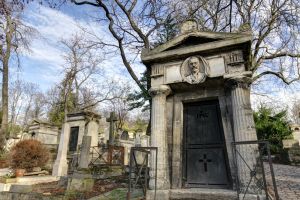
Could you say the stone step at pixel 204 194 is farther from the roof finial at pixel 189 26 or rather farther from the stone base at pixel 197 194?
the roof finial at pixel 189 26

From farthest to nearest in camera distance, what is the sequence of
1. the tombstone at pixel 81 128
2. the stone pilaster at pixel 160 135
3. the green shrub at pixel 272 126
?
the tombstone at pixel 81 128
the green shrub at pixel 272 126
the stone pilaster at pixel 160 135

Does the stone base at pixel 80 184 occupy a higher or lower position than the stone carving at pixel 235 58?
lower

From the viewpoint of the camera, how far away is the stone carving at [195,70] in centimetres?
572

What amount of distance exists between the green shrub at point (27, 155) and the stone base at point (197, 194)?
8.21 metres

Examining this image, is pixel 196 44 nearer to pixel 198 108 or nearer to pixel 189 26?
pixel 189 26

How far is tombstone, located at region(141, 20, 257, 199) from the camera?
5.25 meters

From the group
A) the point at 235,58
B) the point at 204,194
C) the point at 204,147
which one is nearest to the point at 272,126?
the point at 204,147

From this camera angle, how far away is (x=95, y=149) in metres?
13.9

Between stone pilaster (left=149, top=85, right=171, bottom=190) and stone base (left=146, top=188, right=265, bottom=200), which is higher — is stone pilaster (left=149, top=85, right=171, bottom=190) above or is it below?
above

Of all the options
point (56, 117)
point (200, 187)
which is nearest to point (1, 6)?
point (200, 187)

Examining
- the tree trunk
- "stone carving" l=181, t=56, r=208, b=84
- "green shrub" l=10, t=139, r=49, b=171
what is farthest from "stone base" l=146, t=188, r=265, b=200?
the tree trunk

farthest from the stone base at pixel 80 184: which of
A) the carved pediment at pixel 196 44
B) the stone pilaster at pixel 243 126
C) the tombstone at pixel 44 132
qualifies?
the tombstone at pixel 44 132

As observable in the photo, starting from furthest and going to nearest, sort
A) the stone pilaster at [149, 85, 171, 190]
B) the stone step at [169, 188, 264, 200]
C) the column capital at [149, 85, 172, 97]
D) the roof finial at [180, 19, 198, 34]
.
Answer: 1. the roof finial at [180, 19, 198, 34]
2. the column capital at [149, 85, 172, 97]
3. the stone pilaster at [149, 85, 171, 190]
4. the stone step at [169, 188, 264, 200]

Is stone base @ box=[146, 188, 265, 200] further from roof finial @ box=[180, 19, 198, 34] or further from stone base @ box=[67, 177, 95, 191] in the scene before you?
roof finial @ box=[180, 19, 198, 34]
